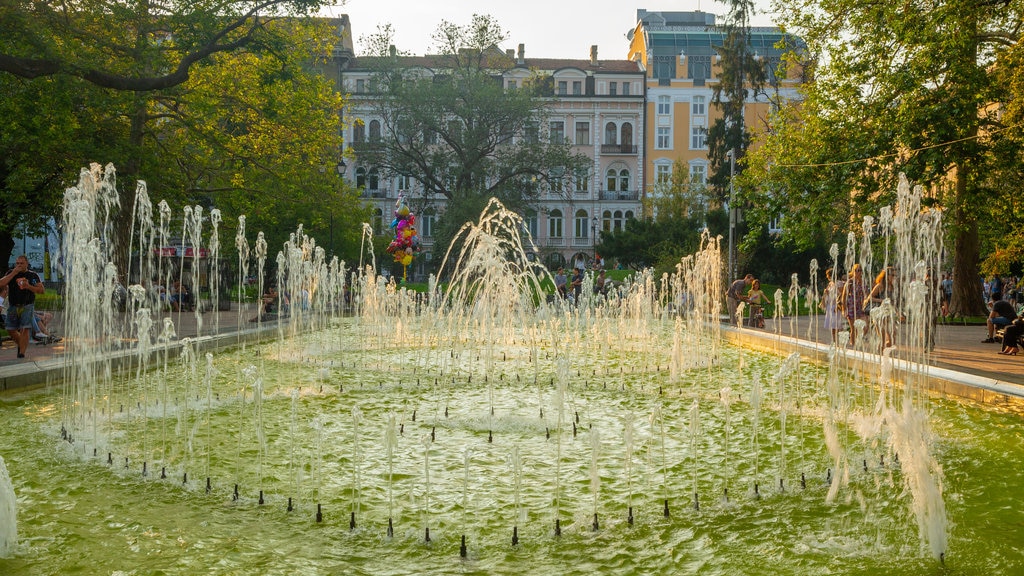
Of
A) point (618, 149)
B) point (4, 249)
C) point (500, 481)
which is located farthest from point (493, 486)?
point (618, 149)

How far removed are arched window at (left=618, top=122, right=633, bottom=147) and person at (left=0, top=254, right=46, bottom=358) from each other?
187ft

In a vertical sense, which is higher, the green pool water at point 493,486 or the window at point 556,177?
the window at point 556,177

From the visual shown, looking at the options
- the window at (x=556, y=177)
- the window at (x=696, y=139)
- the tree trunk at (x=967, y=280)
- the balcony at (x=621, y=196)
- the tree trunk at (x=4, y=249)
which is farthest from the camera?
the window at (x=696, y=139)

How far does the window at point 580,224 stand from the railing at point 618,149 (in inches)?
190

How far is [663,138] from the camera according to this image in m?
66.8

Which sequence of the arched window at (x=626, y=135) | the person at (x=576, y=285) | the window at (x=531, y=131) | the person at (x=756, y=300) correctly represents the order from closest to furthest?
the person at (x=756, y=300)
the person at (x=576, y=285)
the window at (x=531, y=131)
the arched window at (x=626, y=135)

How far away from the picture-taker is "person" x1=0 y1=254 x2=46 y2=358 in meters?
12.5

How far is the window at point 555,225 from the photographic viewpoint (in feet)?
216

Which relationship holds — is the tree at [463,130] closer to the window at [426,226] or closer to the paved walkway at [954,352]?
the window at [426,226]

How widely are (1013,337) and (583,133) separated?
178 ft

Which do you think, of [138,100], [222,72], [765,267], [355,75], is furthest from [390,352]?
[355,75]

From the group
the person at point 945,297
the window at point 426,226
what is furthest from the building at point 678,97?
the person at point 945,297

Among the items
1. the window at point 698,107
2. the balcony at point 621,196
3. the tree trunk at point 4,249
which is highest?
the window at point 698,107

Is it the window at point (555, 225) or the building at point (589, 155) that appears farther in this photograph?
the window at point (555, 225)
